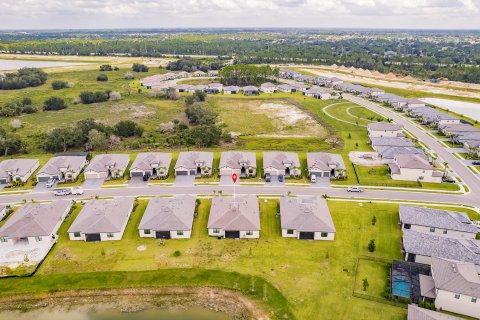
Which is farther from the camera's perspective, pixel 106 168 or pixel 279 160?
pixel 279 160

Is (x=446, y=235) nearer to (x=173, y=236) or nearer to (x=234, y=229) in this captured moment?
(x=234, y=229)

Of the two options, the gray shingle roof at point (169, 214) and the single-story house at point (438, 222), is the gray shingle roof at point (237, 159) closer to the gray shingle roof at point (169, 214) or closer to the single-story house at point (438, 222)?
the gray shingle roof at point (169, 214)

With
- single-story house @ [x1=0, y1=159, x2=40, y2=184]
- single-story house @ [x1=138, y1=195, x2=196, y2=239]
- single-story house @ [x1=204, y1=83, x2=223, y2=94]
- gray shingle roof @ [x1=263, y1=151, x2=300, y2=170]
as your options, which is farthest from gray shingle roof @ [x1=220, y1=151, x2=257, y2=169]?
single-story house @ [x1=204, y1=83, x2=223, y2=94]

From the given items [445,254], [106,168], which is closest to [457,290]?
[445,254]

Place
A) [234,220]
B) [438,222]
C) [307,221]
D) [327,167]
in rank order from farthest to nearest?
[327,167] < [234,220] < [307,221] < [438,222]

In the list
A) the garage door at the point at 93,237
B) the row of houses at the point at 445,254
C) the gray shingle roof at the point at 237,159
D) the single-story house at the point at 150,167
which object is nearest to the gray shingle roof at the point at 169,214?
the garage door at the point at 93,237

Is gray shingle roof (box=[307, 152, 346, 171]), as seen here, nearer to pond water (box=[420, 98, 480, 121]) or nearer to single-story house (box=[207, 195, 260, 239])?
single-story house (box=[207, 195, 260, 239])

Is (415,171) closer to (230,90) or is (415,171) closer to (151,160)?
(151,160)
